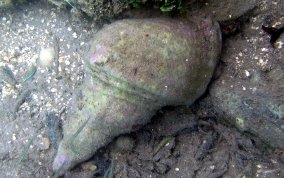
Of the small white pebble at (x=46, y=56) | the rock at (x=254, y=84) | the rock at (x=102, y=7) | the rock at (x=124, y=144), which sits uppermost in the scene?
the rock at (x=102, y=7)

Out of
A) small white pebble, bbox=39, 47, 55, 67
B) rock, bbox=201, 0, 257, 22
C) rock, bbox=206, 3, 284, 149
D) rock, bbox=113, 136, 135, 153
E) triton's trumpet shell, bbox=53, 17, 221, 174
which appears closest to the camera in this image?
triton's trumpet shell, bbox=53, 17, 221, 174

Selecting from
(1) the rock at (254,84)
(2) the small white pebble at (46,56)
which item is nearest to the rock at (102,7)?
(2) the small white pebble at (46,56)

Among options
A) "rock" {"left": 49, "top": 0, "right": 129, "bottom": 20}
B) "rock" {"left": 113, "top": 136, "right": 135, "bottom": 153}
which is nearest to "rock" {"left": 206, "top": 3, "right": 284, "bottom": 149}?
"rock" {"left": 113, "top": 136, "right": 135, "bottom": 153}

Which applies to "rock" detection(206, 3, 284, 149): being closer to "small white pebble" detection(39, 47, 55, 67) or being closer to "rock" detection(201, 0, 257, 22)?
"rock" detection(201, 0, 257, 22)

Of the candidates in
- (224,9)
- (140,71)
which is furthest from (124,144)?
(224,9)

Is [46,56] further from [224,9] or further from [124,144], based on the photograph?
[224,9]

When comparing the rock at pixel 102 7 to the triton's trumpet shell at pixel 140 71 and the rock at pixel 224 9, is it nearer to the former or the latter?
the triton's trumpet shell at pixel 140 71

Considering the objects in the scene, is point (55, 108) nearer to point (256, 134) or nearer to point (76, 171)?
point (76, 171)

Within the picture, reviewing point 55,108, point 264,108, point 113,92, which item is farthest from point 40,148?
point 264,108
